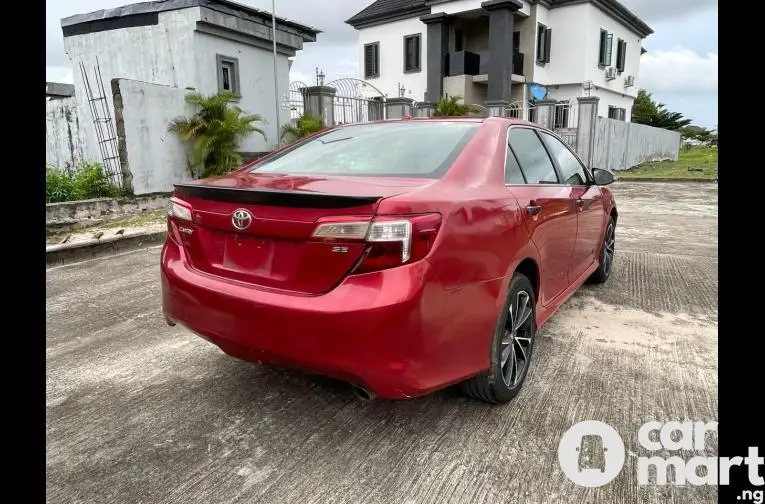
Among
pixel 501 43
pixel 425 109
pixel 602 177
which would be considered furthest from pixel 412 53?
pixel 602 177

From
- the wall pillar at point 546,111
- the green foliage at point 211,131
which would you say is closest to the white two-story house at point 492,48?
the wall pillar at point 546,111

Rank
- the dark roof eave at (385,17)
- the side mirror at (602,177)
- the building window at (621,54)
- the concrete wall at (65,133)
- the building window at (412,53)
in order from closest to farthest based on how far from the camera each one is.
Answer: the side mirror at (602,177) < the concrete wall at (65,133) < the dark roof eave at (385,17) < the building window at (412,53) < the building window at (621,54)

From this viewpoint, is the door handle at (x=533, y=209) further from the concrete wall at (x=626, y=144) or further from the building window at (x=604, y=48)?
the building window at (x=604, y=48)

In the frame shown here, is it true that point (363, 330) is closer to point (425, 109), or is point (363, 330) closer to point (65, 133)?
point (65, 133)

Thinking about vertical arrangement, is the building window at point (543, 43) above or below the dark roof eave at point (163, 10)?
above

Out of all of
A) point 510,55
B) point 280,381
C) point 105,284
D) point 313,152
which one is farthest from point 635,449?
point 510,55

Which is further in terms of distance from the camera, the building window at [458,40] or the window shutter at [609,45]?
the window shutter at [609,45]

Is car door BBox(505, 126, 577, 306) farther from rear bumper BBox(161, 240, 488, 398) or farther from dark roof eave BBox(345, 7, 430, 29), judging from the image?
dark roof eave BBox(345, 7, 430, 29)

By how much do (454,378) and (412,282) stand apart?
Result: 522mm

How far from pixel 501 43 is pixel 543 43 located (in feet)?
10.4

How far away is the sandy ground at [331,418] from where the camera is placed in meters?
2.08

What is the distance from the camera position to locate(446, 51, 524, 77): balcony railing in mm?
21281

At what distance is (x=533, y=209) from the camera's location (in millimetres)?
2818

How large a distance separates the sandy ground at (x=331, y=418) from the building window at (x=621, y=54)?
2477 centimetres
